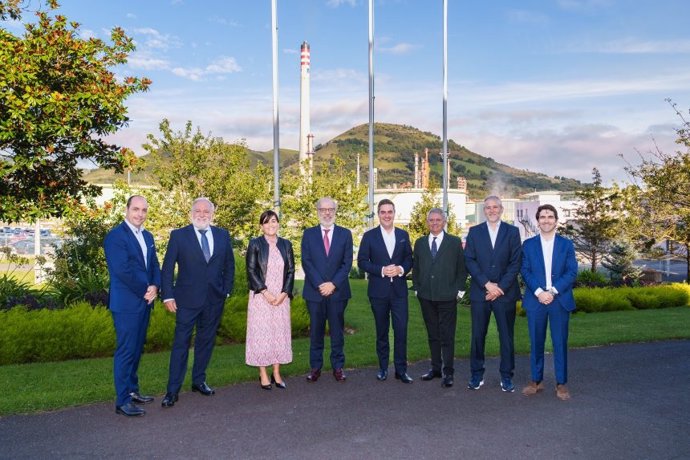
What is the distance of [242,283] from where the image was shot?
35.4 feet

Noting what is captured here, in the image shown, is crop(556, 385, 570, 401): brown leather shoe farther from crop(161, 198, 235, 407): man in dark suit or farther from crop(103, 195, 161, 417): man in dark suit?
crop(103, 195, 161, 417): man in dark suit

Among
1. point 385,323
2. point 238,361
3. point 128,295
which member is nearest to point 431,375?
point 385,323

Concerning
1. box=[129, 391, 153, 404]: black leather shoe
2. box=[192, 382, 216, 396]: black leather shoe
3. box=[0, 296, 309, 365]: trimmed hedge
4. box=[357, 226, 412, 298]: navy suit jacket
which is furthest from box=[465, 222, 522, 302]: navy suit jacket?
box=[0, 296, 309, 365]: trimmed hedge

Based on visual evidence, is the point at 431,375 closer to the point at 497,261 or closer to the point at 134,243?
the point at 497,261

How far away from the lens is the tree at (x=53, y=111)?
32.9ft

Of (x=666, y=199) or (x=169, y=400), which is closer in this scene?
(x=169, y=400)

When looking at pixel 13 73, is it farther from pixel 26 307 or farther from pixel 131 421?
pixel 131 421

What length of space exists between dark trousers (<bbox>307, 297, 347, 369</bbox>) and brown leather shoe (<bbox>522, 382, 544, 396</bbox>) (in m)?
2.15

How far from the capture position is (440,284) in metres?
7.38

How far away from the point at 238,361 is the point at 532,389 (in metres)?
3.91

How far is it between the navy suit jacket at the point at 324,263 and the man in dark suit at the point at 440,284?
889 mm

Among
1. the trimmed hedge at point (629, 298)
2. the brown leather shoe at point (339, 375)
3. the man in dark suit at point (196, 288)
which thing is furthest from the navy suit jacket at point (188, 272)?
the trimmed hedge at point (629, 298)

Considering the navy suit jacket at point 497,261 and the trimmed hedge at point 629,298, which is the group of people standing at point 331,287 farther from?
the trimmed hedge at point 629,298

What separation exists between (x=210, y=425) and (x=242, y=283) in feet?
17.3
